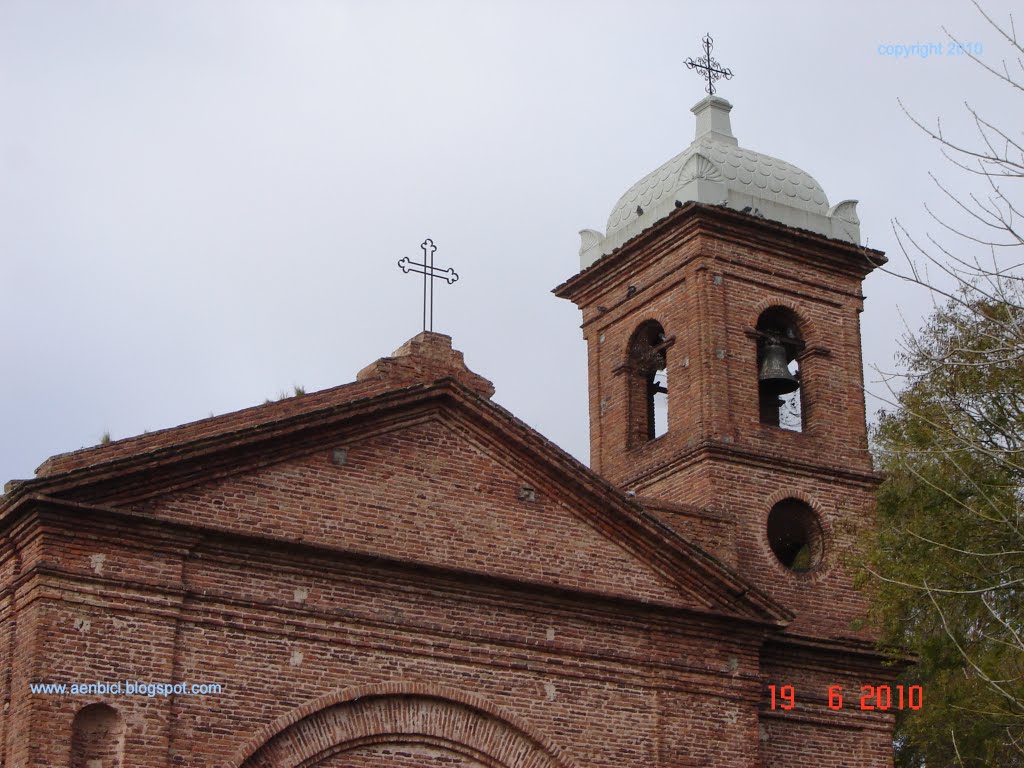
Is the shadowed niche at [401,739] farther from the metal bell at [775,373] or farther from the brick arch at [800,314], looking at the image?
the brick arch at [800,314]

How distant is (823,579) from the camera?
66.9ft

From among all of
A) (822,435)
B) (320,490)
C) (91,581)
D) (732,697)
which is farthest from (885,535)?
(91,581)

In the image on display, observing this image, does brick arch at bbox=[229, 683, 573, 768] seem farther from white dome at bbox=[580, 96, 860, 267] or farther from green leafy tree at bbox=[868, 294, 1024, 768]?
white dome at bbox=[580, 96, 860, 267]

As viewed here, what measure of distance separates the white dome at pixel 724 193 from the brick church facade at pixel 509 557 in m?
0.05

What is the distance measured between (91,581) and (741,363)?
9133mm

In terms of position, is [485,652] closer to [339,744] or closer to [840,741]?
[339,744]

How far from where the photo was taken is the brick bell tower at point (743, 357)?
800 inches

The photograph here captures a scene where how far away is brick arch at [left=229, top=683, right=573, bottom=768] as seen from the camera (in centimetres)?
1532

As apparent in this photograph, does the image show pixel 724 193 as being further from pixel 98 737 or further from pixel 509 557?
pixel 98 737

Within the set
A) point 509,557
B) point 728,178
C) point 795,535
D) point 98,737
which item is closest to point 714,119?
point 728,178

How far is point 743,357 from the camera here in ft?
68.9
